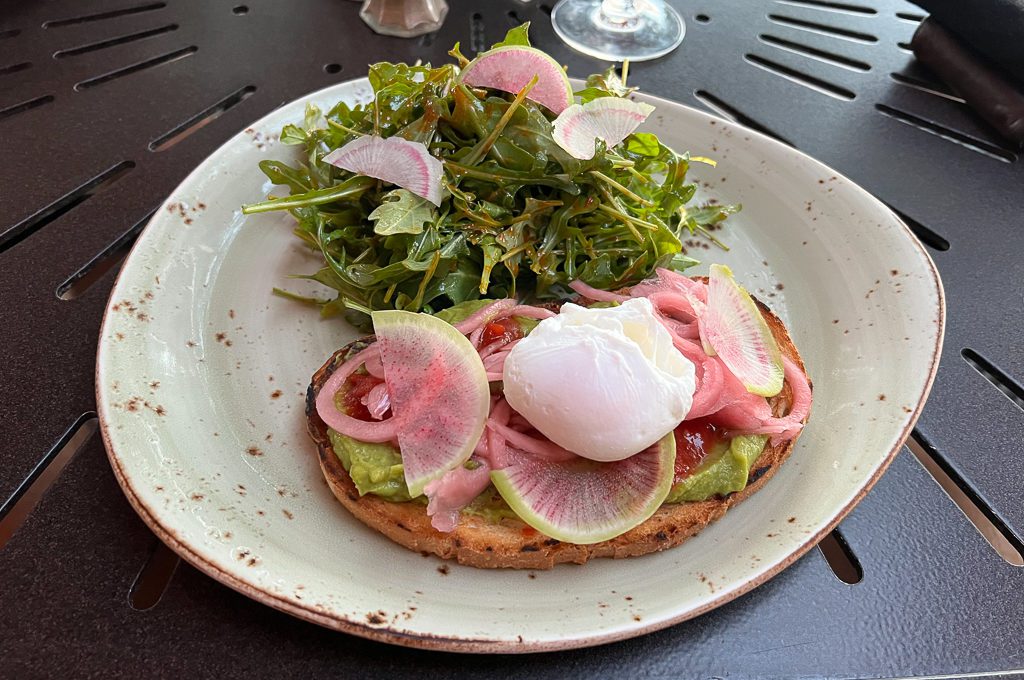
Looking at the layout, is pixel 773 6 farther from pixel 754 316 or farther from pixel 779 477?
pixel 779 477

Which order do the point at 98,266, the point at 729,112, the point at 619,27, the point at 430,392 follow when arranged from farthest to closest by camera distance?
the point at 619,27 → the point at 729,112 → the point at 98,266 → the point at 430,392

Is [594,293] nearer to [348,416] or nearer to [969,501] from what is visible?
[348,416]

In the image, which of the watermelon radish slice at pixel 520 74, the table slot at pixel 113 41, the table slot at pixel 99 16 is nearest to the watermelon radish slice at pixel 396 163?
the watermelon radish slice at pixel 520 74

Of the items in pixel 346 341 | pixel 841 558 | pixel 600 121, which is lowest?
pixel 841 558

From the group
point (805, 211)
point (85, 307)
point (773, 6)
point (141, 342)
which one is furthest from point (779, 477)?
point (773, 6)

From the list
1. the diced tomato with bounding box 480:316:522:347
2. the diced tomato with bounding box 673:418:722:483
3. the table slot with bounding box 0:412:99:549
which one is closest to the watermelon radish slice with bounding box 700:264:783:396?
the diced tomato with bounding box 673:418:722:483

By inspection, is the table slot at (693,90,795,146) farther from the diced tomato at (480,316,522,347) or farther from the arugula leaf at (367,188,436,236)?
the diced tomato at (480,316,522,347)

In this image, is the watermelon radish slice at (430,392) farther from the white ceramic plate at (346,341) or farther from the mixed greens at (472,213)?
the mixed greens at (472,213)

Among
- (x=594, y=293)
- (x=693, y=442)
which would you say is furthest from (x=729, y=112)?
(x=693, y=442)
